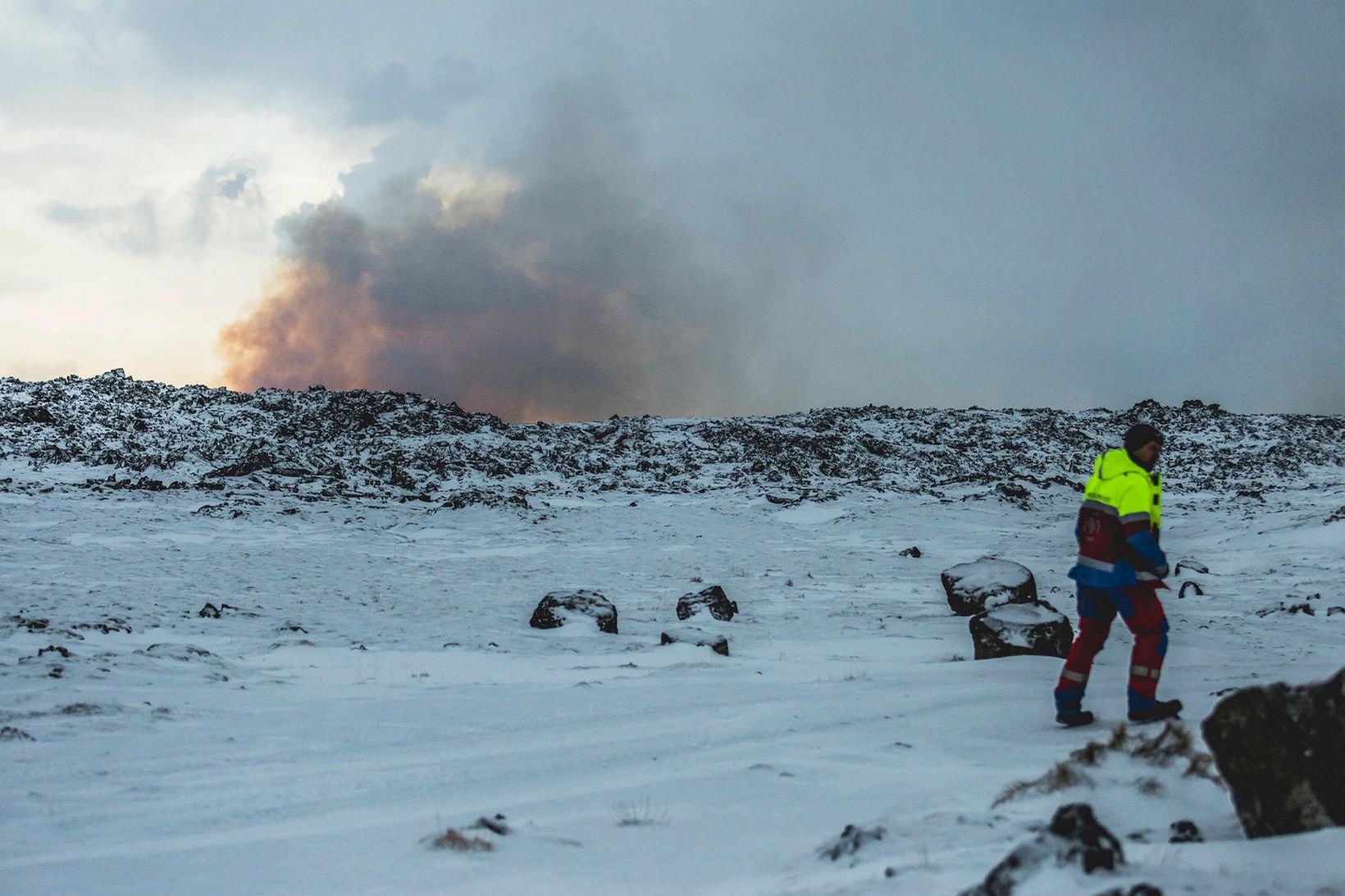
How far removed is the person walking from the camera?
505 centimetres

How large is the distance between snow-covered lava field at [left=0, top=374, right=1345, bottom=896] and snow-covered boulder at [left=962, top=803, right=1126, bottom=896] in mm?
53

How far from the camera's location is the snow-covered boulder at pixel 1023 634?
27.1 feet

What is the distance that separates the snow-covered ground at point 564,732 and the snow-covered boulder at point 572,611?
0.78 ft

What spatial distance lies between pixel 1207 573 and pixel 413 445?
31.8 meters

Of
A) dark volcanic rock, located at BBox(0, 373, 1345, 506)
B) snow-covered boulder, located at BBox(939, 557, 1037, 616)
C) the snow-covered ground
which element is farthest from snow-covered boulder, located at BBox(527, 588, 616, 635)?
dark volcanic rock, located at BBox(0, 373, 1345, 506)

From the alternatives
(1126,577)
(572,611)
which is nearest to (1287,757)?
(1126,577)

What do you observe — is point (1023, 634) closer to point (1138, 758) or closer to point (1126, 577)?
point (1126, 577)

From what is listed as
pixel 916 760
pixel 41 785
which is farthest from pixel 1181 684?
pixel 41 785

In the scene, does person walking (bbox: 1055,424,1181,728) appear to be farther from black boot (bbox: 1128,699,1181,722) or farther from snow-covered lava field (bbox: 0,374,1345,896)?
snow-covered lava field (bbox: 0,374,1345,896)

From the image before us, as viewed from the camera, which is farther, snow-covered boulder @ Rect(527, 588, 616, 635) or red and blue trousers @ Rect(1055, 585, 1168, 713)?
snow-covered boulder @ Rect(527, 588, 616, 635)

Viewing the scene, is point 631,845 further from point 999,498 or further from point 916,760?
point 999,498

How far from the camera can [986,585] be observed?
11734 mm

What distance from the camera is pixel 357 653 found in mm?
9398

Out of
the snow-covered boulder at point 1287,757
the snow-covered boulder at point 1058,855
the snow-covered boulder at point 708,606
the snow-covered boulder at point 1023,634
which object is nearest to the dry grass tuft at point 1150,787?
the snow-covered boulder at point 1287,757
